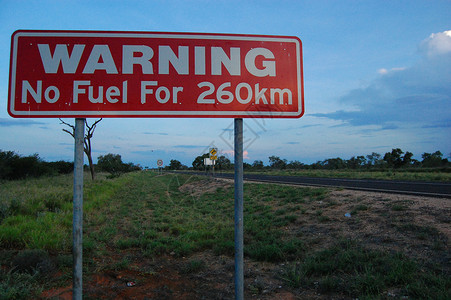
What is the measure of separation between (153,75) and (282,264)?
3955 mm

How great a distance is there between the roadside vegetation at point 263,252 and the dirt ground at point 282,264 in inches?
0.9

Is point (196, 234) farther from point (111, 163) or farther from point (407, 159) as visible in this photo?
point (111, 163)

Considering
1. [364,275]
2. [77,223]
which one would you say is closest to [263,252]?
[364,275]

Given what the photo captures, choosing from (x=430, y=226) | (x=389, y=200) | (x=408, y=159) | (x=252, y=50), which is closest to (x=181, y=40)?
(x=252, y=50)

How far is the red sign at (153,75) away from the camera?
85.0 inches

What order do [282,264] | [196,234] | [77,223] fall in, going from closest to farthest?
[77,223] < [282,264] < [196,234]

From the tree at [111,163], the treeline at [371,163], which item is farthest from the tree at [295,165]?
the tree at [111,163]

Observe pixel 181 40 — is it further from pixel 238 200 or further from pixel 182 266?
pixel 182 266

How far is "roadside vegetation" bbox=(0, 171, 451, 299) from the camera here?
362 centimetres

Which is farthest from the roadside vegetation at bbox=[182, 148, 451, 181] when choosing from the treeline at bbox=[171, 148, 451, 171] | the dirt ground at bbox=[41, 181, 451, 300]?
the dirt ground at bbox=[41, 181, 451, 300]

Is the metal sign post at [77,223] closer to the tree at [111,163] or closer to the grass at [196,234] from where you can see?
the grass at [196,234]

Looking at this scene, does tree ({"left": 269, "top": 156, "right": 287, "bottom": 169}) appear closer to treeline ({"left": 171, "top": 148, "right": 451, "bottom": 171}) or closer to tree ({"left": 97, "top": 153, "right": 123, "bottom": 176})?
treeline ({"left": 171, "top": 148, "right": 451, "bottom": 171})

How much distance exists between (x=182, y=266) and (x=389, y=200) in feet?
20.1

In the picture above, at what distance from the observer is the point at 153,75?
2240mm
